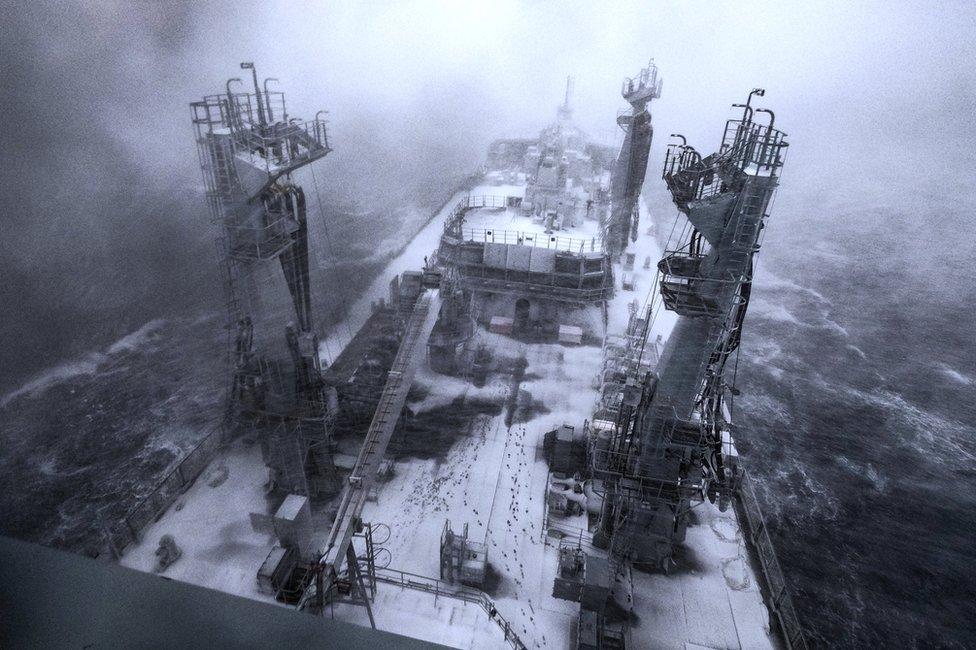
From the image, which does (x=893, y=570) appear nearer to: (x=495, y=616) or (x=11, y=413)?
(x=495, y=616)

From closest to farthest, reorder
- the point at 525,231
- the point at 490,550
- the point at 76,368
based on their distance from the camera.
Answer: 1. the point at 490,550
2. the point at 76,368
3. the point at 525,231

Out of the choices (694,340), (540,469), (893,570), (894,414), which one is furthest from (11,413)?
(894,414)

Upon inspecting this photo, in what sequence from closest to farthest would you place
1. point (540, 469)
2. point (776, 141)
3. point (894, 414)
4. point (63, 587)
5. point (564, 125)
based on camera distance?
point (63, 587)
point (776, 141)
point (540, 469)
point (894, 414)
point (564, 125)

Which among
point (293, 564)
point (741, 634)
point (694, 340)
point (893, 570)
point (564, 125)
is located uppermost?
point (564, 125)

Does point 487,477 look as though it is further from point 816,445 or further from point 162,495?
point 816,445

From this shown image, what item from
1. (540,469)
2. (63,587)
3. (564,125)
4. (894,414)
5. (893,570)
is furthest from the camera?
(564,125)

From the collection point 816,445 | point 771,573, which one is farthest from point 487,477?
point 816,445

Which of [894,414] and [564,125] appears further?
[564,125]
